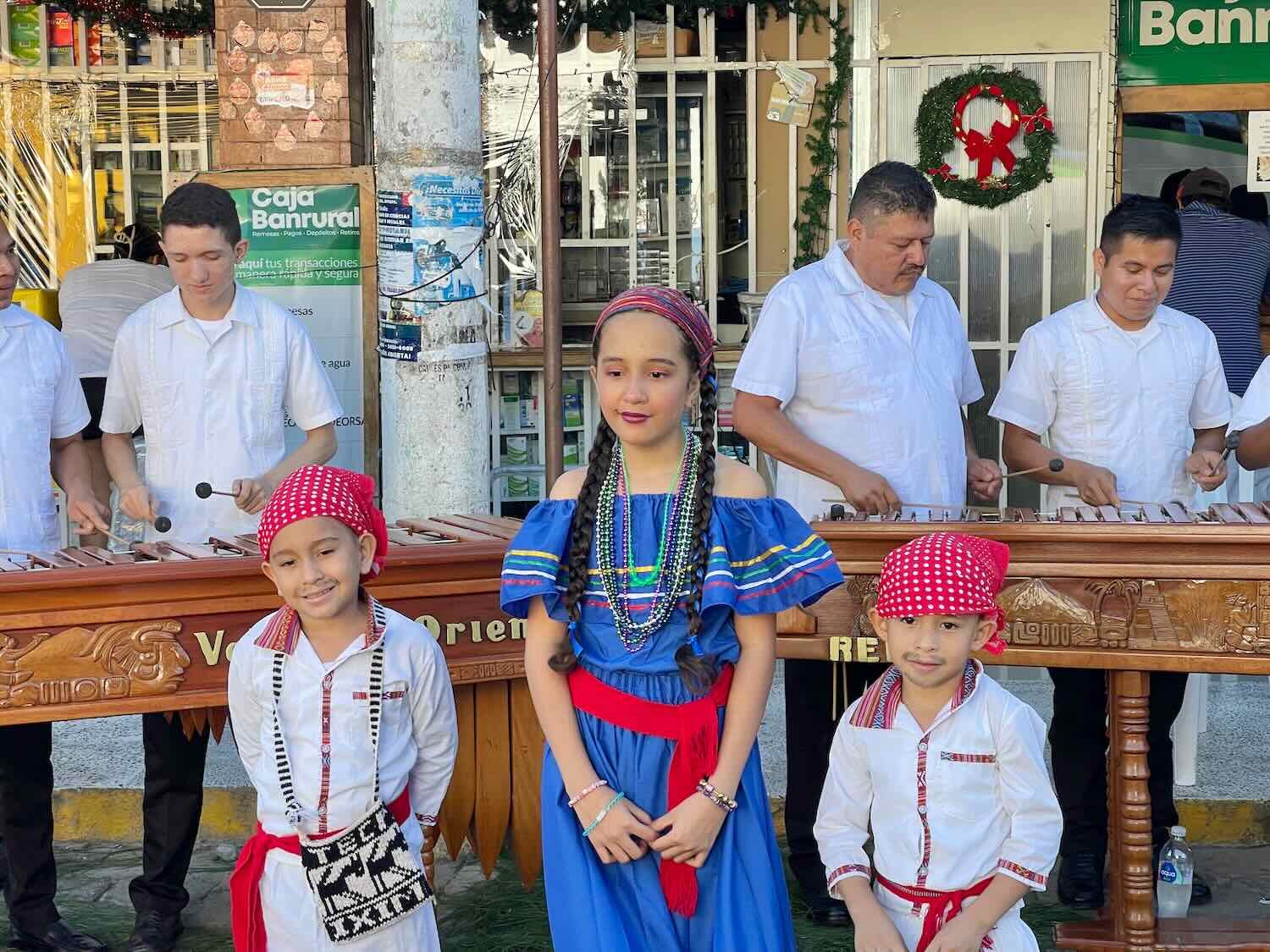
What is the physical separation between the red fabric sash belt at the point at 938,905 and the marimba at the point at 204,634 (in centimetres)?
A: 133

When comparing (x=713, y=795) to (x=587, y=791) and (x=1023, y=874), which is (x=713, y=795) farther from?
(x=1023, y=874)

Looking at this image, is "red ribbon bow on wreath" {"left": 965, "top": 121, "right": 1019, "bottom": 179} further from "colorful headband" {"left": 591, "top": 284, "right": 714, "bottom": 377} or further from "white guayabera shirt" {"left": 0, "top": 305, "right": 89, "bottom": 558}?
"colorful headband" {"left": 591, "top": 284, "right": 714, "bottom": 377}

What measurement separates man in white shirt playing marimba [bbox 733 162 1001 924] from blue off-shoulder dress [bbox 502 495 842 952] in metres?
1.32

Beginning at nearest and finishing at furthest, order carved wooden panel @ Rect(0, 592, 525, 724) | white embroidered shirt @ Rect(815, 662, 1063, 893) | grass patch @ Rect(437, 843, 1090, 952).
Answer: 1. white embroidered shirt @ Rect(815, 662, 1063, 893)
2. carved wooden panel @ Rect(0, 592, 525, 724)
3. grass patch @ Rect(437, 843, 1090, 952)

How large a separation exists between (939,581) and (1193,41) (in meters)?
5.49

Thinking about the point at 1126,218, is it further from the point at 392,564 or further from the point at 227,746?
the point at 227,746

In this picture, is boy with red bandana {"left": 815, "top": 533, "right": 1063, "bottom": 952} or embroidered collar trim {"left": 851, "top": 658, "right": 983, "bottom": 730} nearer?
boy with red bandana {"left": 815, "top": 533, "right": 1063, "bottom": 952}

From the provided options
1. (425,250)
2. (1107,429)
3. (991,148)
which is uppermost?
(991,148)

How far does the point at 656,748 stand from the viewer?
2857 millimetres

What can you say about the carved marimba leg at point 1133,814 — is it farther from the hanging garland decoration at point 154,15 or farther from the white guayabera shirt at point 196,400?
the hanging garland decoration at point 154,15

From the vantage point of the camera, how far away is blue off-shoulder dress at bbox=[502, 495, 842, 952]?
2836 mm

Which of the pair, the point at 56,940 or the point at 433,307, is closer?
the point at 56,940

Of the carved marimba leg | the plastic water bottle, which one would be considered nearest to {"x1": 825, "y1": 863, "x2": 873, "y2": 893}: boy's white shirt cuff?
the carved marimba leg

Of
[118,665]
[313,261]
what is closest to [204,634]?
[118,665]
